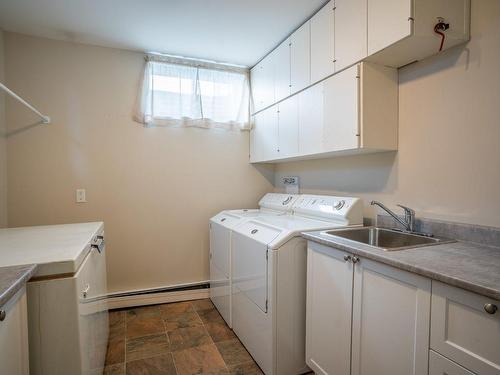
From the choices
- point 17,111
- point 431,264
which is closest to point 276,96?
point 431,264

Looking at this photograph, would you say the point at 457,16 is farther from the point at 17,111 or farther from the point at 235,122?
the point at 17,111

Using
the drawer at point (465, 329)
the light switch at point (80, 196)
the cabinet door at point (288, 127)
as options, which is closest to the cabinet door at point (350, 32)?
the cabinet door at point (288, 127)

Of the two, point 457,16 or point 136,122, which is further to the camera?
point 136,122

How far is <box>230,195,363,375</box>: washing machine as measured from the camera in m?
1.71

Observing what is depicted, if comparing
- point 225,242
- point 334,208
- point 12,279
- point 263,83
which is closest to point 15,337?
point 12,279

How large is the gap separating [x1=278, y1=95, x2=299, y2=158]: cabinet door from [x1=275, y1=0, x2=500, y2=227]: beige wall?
632 millimetres

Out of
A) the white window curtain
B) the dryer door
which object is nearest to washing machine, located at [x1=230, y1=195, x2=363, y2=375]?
the dryer door

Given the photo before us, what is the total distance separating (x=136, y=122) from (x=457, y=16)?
2.52m

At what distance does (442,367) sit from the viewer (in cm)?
99

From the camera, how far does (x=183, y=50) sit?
2719 mm

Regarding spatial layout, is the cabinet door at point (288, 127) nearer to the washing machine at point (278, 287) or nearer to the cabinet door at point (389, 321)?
the washing machine at point (278, 287)

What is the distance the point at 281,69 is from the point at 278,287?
182 cm

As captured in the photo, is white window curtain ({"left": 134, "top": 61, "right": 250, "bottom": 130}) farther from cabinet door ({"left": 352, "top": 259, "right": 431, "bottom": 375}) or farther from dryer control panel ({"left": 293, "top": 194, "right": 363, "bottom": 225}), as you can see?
cabinet door ({"left": 352, "top": 259, "right": 431, "bottom": 375})

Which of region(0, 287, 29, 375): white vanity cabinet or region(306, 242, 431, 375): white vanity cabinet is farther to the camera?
region(306, 242, 431, 375): white vanity cabinet
